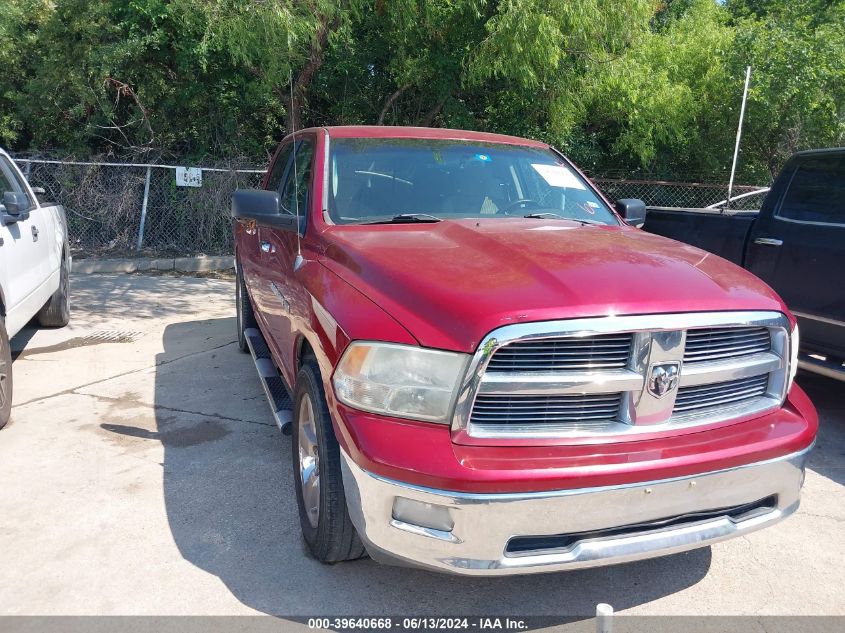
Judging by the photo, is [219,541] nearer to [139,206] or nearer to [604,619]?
[604,619]

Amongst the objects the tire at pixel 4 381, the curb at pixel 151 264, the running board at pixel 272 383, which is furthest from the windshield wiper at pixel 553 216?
the curb at pixel 151 264

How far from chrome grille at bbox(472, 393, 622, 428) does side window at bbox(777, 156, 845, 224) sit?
3.46 metres

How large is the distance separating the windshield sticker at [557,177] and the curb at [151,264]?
27.1 ft

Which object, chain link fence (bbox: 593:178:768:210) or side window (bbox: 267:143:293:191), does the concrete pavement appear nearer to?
side window (bbox: 267:143:293:191)

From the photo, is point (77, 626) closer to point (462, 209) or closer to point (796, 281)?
point (462, 209)

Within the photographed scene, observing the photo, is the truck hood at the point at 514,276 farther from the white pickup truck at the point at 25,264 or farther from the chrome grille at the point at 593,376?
the white pickup truck at the point at 25,264

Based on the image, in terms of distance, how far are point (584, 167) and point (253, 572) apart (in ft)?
40.3

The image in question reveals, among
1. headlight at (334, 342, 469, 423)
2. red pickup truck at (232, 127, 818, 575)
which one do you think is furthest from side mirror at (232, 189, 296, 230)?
headlight at (334, 342, 469, 423)

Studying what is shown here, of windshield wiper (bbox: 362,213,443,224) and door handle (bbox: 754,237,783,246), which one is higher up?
windshield wiper (bbox: 362,213,443,224)

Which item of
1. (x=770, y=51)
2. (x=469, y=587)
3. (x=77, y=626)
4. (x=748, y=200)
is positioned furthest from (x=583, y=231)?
(x=770, y=51)

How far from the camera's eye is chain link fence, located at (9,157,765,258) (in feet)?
39.9

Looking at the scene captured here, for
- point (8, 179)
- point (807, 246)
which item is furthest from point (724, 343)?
point (8, 179)

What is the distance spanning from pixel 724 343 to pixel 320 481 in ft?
5.58

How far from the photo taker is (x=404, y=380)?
264 centimetres
